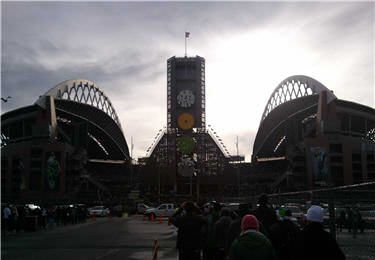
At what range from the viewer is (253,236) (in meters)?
5.73

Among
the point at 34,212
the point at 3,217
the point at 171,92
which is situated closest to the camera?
the point at 3,217

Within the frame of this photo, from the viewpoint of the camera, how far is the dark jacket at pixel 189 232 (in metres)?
9.31

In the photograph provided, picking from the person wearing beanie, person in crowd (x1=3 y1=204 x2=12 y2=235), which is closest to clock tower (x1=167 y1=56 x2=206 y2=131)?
person in crowd (x1=3 y1=204 x2=12 y2=235)

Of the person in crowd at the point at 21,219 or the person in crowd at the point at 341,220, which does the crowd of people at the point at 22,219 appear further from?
the person in crowd at the point at 341,220

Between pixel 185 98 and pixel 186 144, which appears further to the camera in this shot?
pixel 185 98

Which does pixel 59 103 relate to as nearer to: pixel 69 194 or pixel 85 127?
pixel 85 127

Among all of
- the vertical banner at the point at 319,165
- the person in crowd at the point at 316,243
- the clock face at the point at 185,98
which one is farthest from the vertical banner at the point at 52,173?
the person in crowd at the point at 316,243

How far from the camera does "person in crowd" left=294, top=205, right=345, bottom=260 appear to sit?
18.9 feet

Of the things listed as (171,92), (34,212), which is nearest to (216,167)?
(171,92)

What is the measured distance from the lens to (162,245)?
2094cm

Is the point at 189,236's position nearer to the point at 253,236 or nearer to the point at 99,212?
the point at 253,236

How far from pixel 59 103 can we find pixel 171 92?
2709 cm

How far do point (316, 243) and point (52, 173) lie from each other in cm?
→ 8090

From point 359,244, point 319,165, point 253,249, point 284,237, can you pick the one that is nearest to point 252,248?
point 253,249
